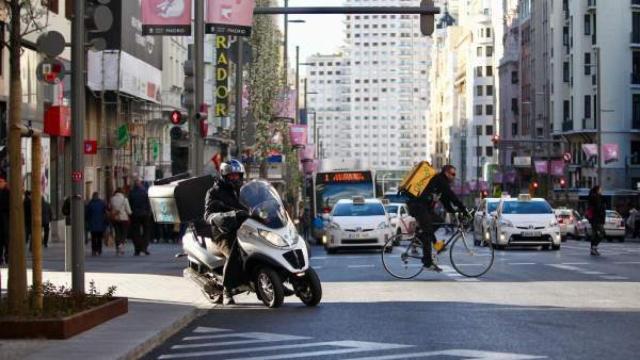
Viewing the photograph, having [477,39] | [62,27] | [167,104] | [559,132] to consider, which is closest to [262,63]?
[167,104]

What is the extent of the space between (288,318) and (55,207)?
29346 millimetres

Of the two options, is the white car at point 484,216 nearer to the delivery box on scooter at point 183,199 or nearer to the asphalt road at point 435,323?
the asphalt road at point 435,323

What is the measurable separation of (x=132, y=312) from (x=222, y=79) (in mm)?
42647

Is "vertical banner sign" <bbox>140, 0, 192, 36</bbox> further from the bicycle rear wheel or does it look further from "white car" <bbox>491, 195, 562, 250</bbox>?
"white car" <bbox>491, 195, 562, 250</bbox>

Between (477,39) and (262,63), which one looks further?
(477,39)

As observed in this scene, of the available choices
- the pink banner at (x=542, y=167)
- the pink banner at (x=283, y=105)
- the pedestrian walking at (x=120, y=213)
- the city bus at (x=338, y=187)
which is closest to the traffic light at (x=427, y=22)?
the pedestrian walking at (x=120, y=213)

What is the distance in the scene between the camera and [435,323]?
14.4 meters

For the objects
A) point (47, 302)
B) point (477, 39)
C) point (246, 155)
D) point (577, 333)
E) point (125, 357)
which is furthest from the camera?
point (477, 39)

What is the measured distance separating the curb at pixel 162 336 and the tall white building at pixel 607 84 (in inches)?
3071

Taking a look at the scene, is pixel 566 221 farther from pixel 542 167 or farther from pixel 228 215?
pixel 228 215

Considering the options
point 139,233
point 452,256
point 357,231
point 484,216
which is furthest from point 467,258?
point 484,216

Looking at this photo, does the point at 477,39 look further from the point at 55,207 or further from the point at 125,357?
the point at 125,357

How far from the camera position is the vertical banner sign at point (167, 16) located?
27.6 meters

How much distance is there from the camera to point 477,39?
180 metres
